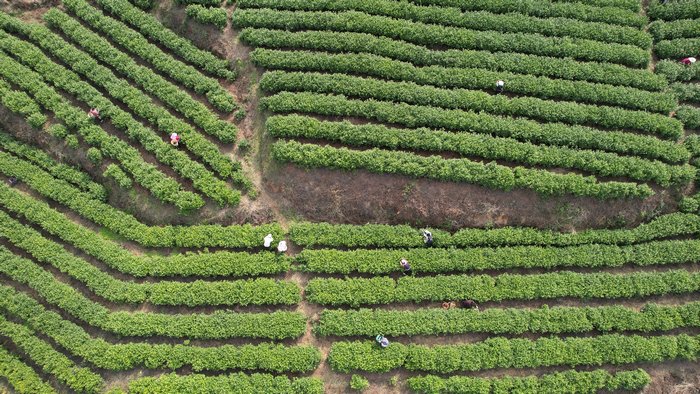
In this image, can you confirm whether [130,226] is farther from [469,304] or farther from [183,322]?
[469,304]

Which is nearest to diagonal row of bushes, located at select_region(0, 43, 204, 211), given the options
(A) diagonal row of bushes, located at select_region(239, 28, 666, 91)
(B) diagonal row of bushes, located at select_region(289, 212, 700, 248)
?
(B) diagonal row of bushes, located at select_region(289, 212, 700, 248)

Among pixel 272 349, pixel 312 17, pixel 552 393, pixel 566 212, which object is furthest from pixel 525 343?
pixel 312 17

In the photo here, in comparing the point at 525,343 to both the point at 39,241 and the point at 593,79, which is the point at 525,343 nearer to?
the point at 593,79

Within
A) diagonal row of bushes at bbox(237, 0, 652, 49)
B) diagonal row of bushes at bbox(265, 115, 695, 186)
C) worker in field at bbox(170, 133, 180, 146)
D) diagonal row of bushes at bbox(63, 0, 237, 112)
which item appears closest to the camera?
diagonal row of bushes at bbox(265, 115, 695, 186)

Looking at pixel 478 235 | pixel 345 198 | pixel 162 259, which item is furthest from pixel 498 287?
pixel 162 259

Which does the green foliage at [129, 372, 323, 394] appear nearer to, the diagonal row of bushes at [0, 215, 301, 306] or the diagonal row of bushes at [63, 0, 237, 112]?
the diagonal row of bushes at [0, 215, 301, 306]

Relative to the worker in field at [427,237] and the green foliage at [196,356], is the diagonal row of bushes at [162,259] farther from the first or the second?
the worker in field at [427,237]
